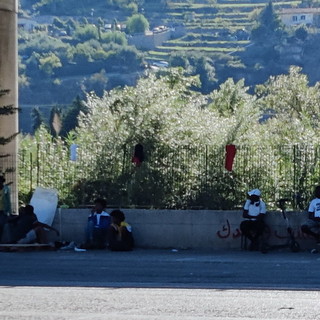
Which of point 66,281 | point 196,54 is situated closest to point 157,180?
point 66,281

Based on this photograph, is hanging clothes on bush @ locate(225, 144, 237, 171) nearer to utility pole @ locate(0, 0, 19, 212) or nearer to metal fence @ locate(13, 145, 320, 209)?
metal fence @ locate(13, 145, 320, 209)

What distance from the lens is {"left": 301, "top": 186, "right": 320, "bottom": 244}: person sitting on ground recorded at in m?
19.4

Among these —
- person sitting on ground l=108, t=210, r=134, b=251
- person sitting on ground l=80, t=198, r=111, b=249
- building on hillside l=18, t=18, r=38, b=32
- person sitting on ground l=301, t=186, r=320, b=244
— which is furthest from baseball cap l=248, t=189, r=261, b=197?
building on hillside l=18, t=18, r=38, b=32

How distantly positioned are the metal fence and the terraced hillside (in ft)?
416

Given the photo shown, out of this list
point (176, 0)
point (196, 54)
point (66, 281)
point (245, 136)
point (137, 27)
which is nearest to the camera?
point (66, 281)

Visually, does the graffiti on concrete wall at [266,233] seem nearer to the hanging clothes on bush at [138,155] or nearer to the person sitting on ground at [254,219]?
the person sitting on ground at [254,219]

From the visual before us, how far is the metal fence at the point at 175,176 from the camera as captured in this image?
21.2m

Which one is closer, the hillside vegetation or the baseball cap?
the baseball cap

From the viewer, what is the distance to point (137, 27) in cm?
16075

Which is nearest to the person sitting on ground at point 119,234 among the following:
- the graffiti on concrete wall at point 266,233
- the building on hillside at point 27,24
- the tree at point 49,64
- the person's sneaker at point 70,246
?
the person's sneaker at point 70,246

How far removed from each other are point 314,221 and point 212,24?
498ft

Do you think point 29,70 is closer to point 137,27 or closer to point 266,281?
point 137,27

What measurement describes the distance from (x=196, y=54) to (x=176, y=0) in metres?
44.0

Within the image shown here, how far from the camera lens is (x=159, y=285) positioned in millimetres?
13633
